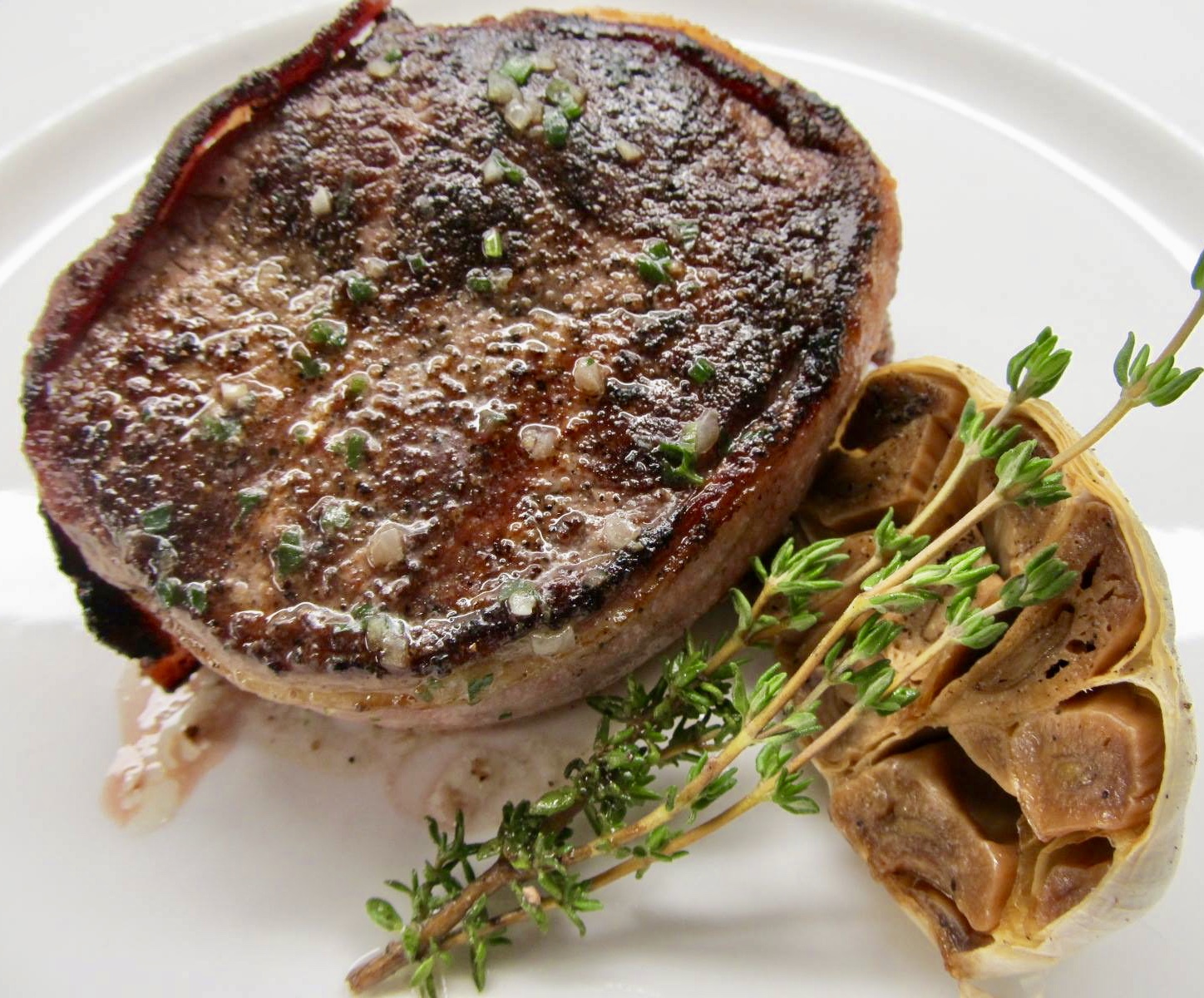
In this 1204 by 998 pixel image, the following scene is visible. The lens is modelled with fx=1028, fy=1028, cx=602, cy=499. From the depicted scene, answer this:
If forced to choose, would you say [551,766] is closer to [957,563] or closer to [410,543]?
[410,543]

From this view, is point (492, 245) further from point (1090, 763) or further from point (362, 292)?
point (1090, 763)

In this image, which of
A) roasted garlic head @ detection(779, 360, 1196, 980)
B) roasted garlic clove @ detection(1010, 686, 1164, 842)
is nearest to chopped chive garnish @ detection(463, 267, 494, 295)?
roasted garlic head @ detection(779, 360, 1196, 980)

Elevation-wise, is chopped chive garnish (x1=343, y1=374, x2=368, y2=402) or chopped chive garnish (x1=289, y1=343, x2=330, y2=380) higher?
chopped chive garnish (x1=289, y1=343, x2=330, y2=380)

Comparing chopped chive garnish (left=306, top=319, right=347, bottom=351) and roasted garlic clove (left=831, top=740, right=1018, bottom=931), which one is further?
chopped chive garnish (left=306, top=319, right=347, bottom=351)

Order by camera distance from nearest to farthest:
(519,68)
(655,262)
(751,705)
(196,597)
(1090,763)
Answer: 1. (1090,763)
2. (751,705)
3. (196,597)
4. (655,262)
5. (519,68)

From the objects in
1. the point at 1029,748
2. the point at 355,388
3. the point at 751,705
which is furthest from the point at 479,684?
the point at 1029,748

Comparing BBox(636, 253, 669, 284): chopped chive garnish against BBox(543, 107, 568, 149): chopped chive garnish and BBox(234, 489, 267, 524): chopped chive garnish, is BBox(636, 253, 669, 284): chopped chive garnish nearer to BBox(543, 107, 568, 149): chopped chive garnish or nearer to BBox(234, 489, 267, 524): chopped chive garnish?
BBox(543, 107, 568, 149): chopped chive garnish
